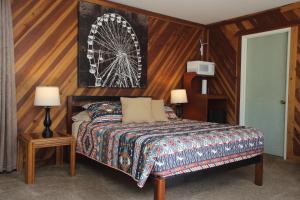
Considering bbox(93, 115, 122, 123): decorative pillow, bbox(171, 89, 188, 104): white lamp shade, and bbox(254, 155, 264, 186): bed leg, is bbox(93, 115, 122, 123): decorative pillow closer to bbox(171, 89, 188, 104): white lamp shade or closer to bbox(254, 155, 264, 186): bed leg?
bbox(171, 89, 188, 104): white lamp shade

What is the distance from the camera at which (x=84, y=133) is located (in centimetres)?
343

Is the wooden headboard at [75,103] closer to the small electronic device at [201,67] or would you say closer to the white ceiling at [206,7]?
the white ceiling at [206,7]

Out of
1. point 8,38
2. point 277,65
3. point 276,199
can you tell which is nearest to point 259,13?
point 277,65

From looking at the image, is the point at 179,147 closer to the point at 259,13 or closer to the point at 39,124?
the point at 39,124

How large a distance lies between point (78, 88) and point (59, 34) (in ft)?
2.69

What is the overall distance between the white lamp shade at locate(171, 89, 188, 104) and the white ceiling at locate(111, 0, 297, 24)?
1.40m

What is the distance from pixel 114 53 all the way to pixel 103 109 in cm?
108

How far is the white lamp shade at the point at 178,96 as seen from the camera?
15.7 ft

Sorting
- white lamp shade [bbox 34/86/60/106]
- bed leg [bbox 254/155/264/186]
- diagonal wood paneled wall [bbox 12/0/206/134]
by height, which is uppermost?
diagonal wood paneled wall [bbox 12/0/206/134]

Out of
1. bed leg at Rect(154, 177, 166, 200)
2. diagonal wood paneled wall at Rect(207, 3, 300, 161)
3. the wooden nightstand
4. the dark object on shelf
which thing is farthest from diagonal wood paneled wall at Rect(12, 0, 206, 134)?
bed leg at Rect(154, 177, 166, 200)

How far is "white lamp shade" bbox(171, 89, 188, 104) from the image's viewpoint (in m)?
4.79

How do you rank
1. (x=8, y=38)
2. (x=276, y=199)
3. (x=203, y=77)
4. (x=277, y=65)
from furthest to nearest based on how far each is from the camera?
(x=203, y=77)
(x=277, y=65)
(x=8, y=38)
(x=276, y=199)

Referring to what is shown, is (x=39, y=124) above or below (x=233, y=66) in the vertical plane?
below

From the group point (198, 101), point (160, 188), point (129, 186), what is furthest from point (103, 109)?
point (198, 101)
